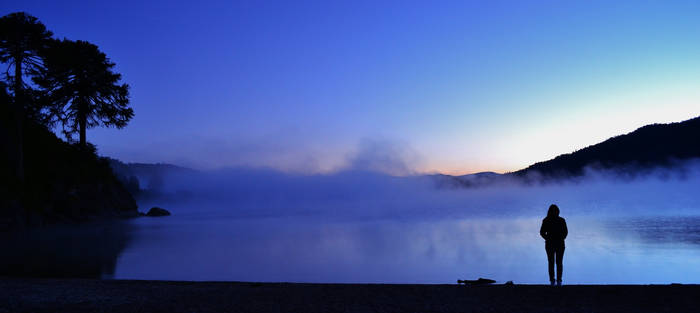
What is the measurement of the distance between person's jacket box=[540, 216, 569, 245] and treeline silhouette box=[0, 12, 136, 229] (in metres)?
27.7

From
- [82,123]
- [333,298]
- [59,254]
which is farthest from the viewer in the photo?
[82,123]

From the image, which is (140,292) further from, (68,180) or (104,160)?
(104,160)

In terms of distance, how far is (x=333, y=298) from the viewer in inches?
331

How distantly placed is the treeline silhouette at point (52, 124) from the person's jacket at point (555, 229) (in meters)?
27.7

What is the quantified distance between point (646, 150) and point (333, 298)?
548 ft

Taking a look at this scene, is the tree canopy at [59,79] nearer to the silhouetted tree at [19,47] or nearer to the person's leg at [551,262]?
the silhouetted tree at [19,47]

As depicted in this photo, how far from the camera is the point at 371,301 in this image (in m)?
8.12

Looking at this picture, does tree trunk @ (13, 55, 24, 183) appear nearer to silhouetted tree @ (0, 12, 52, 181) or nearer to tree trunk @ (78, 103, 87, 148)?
silhouetted tree @ (0, 12, 52, 181)

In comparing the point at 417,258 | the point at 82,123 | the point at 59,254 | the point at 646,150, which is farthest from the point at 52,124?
the point at 646,150

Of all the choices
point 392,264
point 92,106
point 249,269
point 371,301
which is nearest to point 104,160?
point 92,106

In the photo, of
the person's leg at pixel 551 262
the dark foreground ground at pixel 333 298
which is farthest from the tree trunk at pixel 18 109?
the person's leg at pixel 551 262

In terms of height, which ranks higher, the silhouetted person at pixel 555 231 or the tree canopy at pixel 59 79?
the tree canopy at pixel 59 79

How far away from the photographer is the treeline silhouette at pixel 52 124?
1038 inches

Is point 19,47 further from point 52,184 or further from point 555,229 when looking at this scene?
point 555,229
